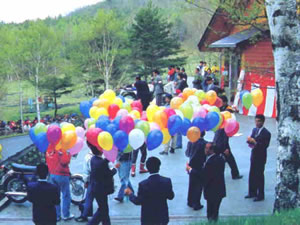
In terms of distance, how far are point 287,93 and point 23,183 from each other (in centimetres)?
549

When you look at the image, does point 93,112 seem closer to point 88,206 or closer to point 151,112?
point 151,112

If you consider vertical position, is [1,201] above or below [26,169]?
below

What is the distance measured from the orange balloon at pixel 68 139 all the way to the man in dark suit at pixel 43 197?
1.64 m

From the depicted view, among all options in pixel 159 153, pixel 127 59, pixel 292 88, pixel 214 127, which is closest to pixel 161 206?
pixel 292 88

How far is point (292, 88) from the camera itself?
6535 mm

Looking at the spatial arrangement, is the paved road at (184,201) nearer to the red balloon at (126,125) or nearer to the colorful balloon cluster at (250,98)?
the red balloon at (126,125)

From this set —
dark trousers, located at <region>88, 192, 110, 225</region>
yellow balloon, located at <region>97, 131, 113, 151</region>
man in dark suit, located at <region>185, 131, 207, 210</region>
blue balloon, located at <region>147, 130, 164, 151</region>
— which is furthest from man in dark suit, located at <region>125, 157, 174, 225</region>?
blue balloon, located at <region>147, 130, 164, 151</region>

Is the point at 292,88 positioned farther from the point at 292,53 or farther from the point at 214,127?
the point at 214,127

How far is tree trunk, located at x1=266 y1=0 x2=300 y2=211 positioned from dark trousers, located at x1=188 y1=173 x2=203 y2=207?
1764mm

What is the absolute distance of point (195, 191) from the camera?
27.0ft

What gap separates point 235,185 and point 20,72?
49.3 meters

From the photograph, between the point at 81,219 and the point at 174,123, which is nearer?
the point at 81,219

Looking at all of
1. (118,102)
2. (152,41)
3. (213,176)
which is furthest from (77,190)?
(152,41)

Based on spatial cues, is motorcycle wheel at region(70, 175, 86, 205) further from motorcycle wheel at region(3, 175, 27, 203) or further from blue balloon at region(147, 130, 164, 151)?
blue balloon at region(147, 130, 164, 151)
